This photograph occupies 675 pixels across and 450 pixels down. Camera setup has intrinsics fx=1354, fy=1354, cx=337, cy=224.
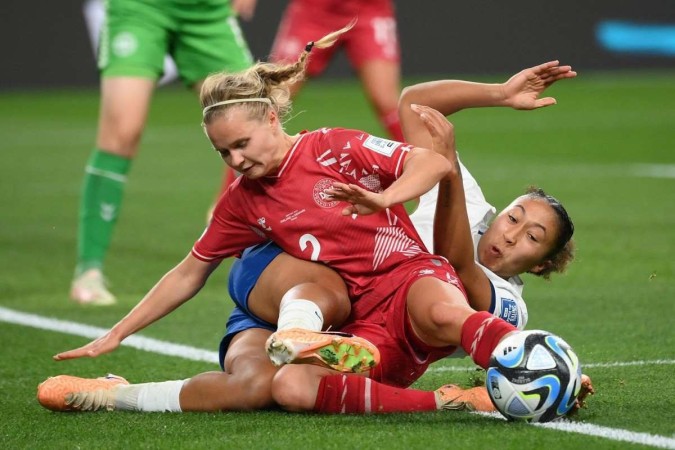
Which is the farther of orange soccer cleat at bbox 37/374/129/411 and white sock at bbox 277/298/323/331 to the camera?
orange soccer cleat at bbox 37/374/129/411

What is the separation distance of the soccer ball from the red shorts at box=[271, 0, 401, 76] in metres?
4.60

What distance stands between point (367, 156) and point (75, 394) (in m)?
1.18

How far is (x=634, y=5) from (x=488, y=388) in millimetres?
15379

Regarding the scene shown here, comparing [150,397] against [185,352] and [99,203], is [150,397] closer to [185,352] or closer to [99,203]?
[185,352]

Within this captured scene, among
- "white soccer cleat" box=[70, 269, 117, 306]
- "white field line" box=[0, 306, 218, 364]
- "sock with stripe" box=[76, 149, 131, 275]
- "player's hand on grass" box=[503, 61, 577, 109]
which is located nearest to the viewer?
"player's hand on grass" box=[503, 61, 577, 109]

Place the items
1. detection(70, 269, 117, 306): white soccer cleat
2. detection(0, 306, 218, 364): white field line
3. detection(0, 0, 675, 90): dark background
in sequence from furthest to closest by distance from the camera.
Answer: detection(0, 0, 675, 90): dark background → detection(70, 269, 117, 306): white soccer cleat → detection(0, 306, 218, 364): white field line

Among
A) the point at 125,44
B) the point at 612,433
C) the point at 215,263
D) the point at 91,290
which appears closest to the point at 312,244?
the point at 215,263

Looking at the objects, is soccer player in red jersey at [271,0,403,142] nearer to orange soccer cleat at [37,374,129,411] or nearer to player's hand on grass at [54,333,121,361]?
player's hand on grass at [54,333,121,361]

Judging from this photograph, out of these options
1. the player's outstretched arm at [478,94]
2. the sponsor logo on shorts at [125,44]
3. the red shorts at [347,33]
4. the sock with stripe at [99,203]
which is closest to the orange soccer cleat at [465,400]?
the player's outstretched arm at [478,94]

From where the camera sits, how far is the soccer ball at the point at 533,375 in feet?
12.2

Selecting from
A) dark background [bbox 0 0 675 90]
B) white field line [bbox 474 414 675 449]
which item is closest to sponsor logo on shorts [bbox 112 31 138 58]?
white field line [bbox 474 414 675 449]

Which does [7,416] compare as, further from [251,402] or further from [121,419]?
[251,402]

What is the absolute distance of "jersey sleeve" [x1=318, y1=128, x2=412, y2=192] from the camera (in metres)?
4.23

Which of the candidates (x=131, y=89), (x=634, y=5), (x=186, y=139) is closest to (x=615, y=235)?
(x=131, y=89)
